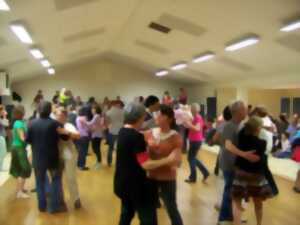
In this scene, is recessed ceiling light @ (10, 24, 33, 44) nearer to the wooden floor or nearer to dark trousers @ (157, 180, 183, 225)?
the wooden floor

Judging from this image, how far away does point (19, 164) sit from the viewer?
18.6 ft

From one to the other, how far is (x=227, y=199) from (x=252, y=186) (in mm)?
555

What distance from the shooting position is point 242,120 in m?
4.02

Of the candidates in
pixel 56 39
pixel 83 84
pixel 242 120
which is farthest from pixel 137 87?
pixel 242 120

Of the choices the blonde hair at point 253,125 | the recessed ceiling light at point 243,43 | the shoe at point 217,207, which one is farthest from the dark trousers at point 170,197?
the recessed ceiling light at point 243,43

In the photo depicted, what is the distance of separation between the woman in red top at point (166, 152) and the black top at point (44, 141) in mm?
1860

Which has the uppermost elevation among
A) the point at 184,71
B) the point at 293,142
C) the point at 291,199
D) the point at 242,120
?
the point at 184,71

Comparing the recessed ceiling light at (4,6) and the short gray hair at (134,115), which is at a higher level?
the recessed ceiling light at (4,6)

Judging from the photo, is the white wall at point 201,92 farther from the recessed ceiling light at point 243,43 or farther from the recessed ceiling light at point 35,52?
the recessed ceiling light at point 35,52

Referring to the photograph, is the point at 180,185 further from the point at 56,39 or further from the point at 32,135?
the point at 56,39

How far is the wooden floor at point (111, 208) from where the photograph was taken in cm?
472

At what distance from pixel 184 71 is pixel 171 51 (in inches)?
131

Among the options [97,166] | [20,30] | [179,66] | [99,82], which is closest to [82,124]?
[97,166]

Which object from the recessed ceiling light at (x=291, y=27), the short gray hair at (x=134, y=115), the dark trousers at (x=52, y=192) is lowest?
the dark trousers at (x=52, y=192)
